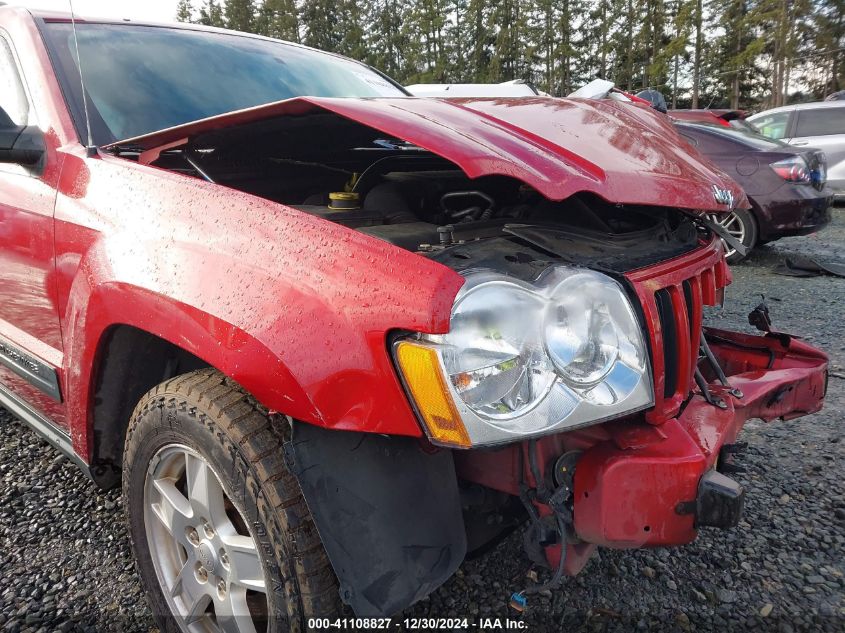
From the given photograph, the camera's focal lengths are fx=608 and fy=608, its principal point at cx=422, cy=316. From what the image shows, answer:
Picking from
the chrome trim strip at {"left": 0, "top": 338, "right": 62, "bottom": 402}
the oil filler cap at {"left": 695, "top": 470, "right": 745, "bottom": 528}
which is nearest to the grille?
the oil filler cap at {"left": 695, "top": 470, "right": 745, "bottom": 528}

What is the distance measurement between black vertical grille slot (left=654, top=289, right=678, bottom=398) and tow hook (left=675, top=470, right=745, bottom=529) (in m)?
0.21

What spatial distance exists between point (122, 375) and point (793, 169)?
6.18 meters

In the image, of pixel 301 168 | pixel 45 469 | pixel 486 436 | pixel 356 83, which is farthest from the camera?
pixel 356 83

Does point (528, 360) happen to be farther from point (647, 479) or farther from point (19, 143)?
point (19, 143)

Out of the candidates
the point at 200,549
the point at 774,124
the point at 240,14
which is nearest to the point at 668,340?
the point at 200,549

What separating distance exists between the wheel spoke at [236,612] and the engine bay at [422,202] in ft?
2.91

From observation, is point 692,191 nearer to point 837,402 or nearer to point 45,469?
point 837,402

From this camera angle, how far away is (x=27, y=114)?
6.54 feet

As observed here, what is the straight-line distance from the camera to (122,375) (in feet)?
5.41

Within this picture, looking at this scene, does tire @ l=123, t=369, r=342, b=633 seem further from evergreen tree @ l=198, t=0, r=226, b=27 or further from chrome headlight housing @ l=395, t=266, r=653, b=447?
evergreen tree @ l=198, t=0, r=226, b=27

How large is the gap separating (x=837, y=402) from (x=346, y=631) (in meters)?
2.89

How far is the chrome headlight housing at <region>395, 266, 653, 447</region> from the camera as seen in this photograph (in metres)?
1.07

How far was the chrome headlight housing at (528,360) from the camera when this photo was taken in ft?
3.51

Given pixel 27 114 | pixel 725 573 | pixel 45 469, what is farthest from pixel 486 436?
pixel 45 469
